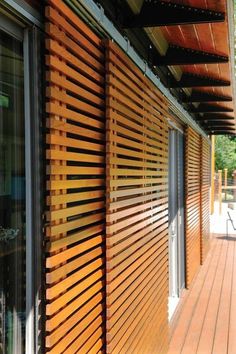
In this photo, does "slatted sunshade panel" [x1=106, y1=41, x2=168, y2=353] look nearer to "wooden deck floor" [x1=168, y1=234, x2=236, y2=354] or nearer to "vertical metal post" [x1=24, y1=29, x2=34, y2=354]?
"wooden deck floor" [x1=168, y1=234, x2=236, y2=354]

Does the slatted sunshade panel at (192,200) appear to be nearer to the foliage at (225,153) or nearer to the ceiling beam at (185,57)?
the ceiling beam at (185,57)

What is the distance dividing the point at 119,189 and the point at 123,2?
1.24 metres

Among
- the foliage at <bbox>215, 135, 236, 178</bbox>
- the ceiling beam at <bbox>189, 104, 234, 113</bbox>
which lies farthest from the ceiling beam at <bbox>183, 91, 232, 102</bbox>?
the foliage at <bbox>215, 135, 236, 178</bbox>

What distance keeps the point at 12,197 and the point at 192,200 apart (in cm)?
609

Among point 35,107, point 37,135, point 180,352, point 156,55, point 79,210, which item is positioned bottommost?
point 180,352

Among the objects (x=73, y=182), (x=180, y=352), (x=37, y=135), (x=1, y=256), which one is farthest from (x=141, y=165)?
(x=180, y=352)

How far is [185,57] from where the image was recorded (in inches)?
153

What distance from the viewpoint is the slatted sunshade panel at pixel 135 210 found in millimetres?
2541

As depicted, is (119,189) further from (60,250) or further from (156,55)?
(156,55)

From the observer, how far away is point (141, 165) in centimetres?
331

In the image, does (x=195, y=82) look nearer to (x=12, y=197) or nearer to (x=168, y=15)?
(x=168, y=15)

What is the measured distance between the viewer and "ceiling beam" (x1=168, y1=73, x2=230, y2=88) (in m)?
4.73

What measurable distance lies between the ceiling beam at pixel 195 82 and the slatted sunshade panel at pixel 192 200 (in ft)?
5.91

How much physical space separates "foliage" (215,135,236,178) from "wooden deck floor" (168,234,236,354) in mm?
23698
